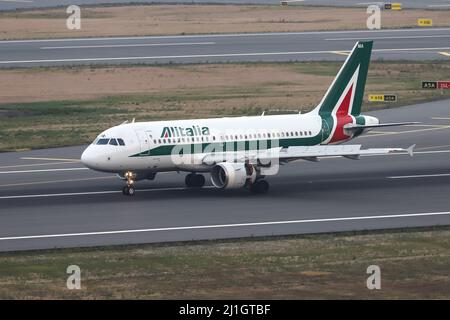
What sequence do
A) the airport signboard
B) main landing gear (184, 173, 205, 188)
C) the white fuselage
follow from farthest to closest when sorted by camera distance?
the airport signboard, main landing gear (184, 173, 205, 188), the white fuselage

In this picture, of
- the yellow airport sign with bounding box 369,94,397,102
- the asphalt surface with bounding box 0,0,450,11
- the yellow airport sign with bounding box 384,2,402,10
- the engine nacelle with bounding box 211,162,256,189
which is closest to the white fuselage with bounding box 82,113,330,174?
the engine nacelle with bounding box 211,162,256,189

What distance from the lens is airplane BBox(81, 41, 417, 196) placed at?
67.9 m

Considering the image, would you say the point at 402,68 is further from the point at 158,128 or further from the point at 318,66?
the point at 158,128

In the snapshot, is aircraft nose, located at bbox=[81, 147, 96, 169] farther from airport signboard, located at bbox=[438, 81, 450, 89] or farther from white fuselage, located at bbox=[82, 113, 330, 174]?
airport signboard, located at bbox=[438, 81, 450, 89]

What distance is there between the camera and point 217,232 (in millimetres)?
58750

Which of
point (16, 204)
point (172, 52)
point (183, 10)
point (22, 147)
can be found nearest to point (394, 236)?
point (16, 204)

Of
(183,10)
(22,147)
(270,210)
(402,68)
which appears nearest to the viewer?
(270,210)

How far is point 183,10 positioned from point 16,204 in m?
104

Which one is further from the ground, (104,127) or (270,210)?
(104,127)

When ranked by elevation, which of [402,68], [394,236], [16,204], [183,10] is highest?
[183,10]

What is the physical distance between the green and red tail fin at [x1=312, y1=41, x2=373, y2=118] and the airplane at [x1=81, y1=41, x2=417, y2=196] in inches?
94.1

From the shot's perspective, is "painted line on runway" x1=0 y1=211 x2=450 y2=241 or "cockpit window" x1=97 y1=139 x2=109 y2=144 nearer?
"painted line on runway" x1=0 y1=211 x2=450 y2=241

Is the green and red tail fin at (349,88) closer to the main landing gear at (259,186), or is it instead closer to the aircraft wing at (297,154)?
the aircraft wing at (297,154)

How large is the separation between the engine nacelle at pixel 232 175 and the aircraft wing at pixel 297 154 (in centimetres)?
78
